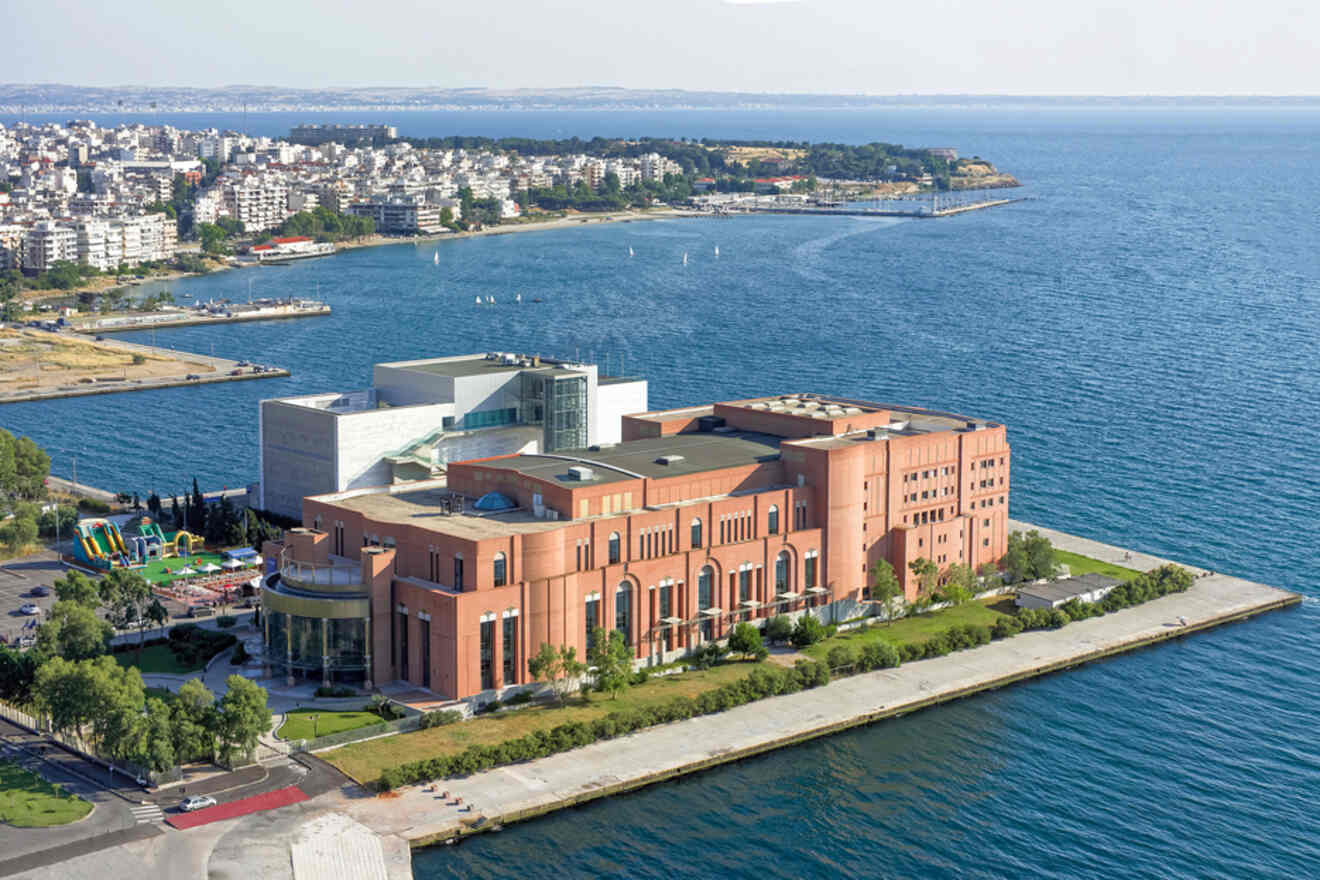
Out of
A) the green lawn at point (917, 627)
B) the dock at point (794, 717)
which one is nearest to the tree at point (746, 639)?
the green lawn at point (917, 627)

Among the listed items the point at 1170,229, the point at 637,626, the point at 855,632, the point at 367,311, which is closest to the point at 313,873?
the point at 637,626

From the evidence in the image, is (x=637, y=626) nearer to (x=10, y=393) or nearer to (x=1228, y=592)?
(x=1228, y=592)

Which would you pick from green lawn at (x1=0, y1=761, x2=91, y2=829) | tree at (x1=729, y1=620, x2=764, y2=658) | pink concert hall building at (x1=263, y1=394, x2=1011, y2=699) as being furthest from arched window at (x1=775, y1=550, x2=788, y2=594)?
green lawn at (x1=0, y1=761, x2=91, y2=829)

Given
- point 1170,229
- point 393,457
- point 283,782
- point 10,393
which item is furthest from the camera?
point 1170,229

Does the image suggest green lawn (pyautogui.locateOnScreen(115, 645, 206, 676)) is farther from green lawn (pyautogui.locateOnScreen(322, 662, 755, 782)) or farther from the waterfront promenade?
the waterfront promenade

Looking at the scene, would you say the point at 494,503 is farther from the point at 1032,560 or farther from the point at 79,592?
the point at 1032,560
